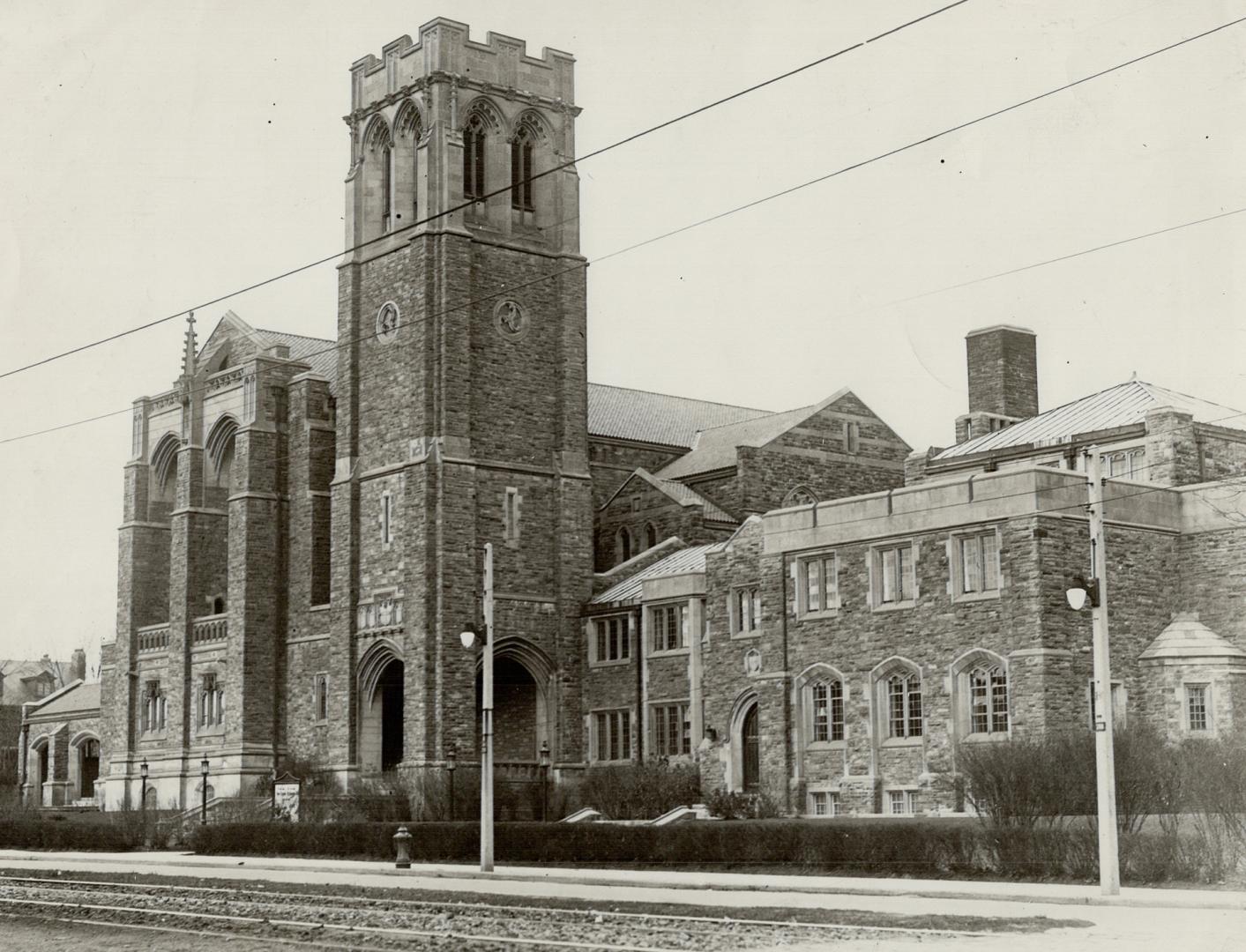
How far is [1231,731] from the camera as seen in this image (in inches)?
1544

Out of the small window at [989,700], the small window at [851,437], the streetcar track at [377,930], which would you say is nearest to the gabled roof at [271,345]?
the small window at [851,437]

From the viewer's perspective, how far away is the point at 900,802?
42125mm

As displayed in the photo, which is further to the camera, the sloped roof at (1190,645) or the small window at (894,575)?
the small window at (894,575)

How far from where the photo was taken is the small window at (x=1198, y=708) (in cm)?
4028

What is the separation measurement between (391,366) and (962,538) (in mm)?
22131

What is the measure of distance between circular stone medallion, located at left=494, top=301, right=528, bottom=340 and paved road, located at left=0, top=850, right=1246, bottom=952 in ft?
73.0

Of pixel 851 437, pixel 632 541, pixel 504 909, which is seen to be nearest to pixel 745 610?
pixel 632 541

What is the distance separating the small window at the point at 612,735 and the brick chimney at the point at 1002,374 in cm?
1403

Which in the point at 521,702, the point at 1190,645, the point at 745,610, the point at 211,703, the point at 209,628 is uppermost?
the point at 209,628

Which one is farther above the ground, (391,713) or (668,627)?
(668,627)

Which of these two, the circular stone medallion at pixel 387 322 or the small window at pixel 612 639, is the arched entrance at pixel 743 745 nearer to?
the small window at pixel 612 639

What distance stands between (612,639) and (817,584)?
12377 mm

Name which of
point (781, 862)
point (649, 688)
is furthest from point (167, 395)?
point (781, 862)

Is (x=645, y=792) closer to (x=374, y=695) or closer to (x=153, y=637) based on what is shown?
(x=374, y=695)
